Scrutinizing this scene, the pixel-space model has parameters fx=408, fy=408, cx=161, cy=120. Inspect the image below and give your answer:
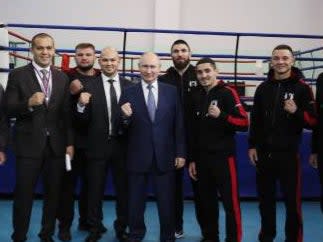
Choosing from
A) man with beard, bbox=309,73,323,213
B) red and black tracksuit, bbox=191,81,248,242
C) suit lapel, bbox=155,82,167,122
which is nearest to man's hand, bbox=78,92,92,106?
suit lapel, bbox=155,82,167,122

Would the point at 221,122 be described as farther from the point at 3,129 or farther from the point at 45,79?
the point at 3,129

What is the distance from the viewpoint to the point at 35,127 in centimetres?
302

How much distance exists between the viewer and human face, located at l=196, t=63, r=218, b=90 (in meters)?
3.06

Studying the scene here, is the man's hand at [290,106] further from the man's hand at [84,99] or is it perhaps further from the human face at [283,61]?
the man's hand at [84,99]

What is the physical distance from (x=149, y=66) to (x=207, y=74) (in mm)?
441

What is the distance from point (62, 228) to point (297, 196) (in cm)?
192

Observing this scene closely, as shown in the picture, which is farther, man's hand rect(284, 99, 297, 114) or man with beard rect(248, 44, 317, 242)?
man with beard rect(248, 44, 317, 242)

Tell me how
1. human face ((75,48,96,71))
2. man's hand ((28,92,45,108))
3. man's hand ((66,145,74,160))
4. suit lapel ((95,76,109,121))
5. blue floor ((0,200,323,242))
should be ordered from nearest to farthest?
man's hand ((28,92,45,108)) → man's hand ((66,145,74,160)) → suit lapel ((95,76,109,121)) → human face ((75,48,96,71)) → blue floor ((0,200,323,242))

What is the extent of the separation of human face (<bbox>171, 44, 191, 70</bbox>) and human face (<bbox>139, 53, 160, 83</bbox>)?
1.29 feet

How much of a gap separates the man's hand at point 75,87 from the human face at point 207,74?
94 cm

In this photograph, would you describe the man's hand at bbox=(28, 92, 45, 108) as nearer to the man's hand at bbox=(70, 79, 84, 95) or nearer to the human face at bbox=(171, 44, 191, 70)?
the man's hand at bbox=(70, 79, 84, 95)

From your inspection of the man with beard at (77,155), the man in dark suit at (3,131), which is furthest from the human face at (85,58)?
the man in dark suit at (3,131)

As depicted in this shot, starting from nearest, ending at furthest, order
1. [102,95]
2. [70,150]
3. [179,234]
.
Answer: [70,150], [102,95], [179,234]

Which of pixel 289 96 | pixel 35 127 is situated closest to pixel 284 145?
pixel 289 96
